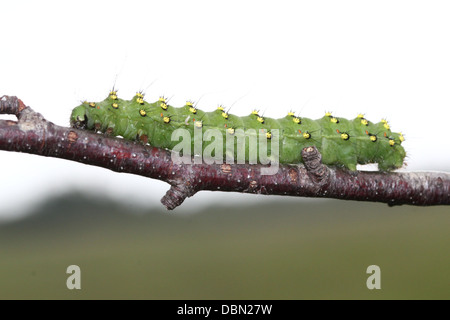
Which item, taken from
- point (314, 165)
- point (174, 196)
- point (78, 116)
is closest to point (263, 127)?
point (314, 165)

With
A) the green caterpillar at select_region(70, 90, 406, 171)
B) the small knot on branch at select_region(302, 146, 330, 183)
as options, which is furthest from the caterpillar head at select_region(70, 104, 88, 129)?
the small knot on branch at select_region(302, 146, 330, 183)

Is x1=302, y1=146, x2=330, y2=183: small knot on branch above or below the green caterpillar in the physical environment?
below

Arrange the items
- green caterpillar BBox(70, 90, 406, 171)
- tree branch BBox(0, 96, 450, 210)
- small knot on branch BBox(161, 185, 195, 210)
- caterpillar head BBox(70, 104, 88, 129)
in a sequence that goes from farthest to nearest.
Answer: green caterpillar BBox(70, 90, 406, 171) < caterpillar head BBox(70, 104, 88, 129) < small knot on branch BBox(161, 185, 195, 210) < tree branch BBox(0, 96, 450, 210)

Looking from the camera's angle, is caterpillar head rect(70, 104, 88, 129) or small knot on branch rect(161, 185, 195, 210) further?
caterpillar head rect(70, 104, 88, 129)

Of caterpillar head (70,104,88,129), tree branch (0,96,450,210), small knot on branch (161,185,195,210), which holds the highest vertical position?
caterpillar head (70,104,88,129)

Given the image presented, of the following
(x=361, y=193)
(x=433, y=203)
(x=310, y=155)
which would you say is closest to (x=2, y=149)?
(x=310, y=155)

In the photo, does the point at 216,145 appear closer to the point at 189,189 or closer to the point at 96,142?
the point at 189,189

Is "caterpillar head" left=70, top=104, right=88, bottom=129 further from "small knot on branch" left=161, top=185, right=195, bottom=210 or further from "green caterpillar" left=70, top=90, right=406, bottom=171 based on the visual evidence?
"small knot on branch" left=161, top=185, right=195, bottom=210

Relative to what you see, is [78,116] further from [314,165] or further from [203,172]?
[314,165]
